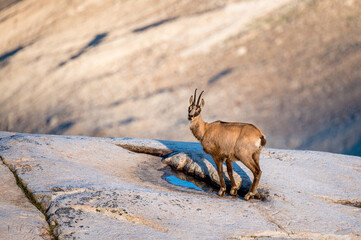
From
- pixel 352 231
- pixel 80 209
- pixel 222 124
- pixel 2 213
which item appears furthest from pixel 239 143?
pixel 2 213

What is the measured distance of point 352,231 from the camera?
27.4 ft

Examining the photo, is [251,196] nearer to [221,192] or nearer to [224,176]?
[221,192]

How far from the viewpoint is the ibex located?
9.66 metres

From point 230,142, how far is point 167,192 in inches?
82.7

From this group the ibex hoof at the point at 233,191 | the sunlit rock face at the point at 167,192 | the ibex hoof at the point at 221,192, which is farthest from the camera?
the ibex hoof at the point at 233,191

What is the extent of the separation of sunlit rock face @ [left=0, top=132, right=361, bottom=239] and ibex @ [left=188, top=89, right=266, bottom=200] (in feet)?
2.07

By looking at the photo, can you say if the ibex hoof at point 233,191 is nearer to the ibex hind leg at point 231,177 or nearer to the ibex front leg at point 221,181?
the ibex hind leg at point 231,177

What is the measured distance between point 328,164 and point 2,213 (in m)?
9.43

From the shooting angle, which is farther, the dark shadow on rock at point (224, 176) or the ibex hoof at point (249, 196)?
the dark shadow on rock at point (224, 176)

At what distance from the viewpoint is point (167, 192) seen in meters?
8.88

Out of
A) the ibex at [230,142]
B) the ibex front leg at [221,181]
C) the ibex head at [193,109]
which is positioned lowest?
the ibex front leg at [221,181]

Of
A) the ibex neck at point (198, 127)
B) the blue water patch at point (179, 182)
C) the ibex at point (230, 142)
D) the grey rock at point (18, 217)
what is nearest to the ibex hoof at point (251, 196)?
the ibex at point (230, 142)

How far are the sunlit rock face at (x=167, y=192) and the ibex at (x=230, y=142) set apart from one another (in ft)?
2.07

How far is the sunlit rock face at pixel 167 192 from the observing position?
7398 mm
